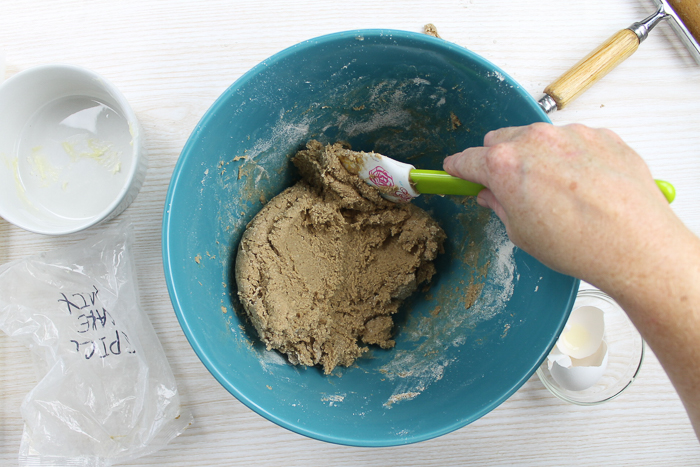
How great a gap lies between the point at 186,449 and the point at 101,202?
28.8 inches

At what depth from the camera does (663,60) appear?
4.07ft

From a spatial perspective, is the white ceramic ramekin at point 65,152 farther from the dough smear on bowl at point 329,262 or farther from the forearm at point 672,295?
the forearm at point 672,295

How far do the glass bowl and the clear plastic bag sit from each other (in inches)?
41.6

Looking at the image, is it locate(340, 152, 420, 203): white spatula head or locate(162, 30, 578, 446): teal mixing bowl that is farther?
locate(340, 152, 420, 203): white spatula head

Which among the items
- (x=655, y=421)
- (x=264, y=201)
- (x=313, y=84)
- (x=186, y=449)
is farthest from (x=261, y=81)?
(x=655, y=421)

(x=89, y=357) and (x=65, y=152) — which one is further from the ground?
(x=65, y=152)

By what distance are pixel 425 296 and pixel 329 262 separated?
30 cm

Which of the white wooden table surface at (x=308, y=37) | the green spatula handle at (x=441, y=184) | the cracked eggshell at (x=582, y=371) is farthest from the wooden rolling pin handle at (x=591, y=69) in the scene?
the cracked eggshell at (x=582, y=371)

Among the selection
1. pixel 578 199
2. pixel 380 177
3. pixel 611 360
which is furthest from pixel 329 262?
pixel 611 360

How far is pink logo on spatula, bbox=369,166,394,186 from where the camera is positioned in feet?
3.42

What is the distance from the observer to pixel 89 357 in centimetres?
116

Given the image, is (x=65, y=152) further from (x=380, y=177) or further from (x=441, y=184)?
(x=441, y=184)

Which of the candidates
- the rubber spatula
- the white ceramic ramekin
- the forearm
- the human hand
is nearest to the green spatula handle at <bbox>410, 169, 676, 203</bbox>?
the rubber spatula

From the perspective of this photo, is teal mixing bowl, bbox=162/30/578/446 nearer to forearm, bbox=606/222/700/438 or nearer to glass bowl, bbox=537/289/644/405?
forearm, bbox=606/222/700/438
